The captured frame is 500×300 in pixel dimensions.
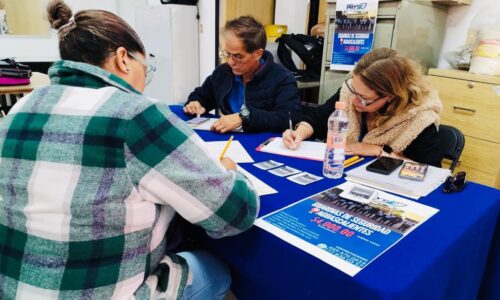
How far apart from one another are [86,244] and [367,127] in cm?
126

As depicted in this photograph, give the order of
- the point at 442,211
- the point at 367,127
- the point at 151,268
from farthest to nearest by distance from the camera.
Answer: the point at 367,127 → the point at 442,211 → the point at 151,268

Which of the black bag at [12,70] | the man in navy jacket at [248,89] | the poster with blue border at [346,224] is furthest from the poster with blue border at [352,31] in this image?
the black bag at [12,70]

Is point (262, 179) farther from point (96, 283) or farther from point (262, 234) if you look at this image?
point (96, 283)

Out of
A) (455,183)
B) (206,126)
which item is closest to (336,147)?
(455,183)

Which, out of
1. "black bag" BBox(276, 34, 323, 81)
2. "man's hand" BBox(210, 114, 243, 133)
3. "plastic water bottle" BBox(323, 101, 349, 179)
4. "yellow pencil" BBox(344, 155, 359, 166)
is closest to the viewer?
"plastic water bottle" BBox(323, 101, 349, 179)

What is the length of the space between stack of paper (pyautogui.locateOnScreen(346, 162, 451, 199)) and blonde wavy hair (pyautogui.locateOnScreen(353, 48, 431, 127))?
0.37 metres

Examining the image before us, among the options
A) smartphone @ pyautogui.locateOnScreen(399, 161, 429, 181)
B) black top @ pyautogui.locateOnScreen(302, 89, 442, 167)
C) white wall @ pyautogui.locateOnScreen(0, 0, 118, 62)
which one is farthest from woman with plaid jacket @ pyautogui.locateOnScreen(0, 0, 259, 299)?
white wall @ pyautogui.locateOnScreen(0, 0, 118, 62)

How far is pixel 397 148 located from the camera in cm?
138

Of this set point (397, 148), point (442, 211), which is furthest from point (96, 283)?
point (397, 148)

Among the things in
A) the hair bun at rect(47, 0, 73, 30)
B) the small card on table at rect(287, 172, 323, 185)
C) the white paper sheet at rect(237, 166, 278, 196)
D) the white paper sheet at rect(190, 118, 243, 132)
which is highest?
the hair bun at rect(47, 0, 73, 30)

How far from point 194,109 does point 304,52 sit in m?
1.37

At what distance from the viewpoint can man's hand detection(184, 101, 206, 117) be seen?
1.85m

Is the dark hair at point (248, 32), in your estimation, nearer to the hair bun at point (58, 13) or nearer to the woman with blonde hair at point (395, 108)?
the woman with blonde hair at point (395, 108)

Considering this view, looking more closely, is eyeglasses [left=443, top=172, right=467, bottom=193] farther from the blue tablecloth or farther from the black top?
the black top
